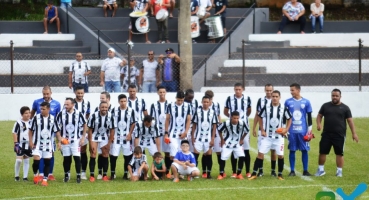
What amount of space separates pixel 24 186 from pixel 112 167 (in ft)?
5.96

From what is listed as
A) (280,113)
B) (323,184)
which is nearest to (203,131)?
(280,113)

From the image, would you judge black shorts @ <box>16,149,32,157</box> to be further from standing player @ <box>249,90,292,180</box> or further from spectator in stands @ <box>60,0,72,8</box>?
spectator in stands @ <box>60,0,72,8</box>

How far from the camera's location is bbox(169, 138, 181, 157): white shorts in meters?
18.0

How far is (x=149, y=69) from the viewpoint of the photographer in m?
25.8

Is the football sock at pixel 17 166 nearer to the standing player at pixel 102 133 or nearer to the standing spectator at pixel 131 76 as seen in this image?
the standing player at pixel 102 133

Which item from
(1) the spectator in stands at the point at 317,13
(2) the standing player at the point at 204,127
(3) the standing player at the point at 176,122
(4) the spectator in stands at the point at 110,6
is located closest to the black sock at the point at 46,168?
(3) the standing player at the point at 176,122

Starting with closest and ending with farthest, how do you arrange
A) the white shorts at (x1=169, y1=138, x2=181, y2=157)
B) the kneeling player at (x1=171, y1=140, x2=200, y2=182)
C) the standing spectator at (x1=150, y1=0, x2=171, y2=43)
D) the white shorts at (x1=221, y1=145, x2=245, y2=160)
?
the kneeling player at (x1=171, y1=140, x2=200, y2=182) → the white shorts at (x1=221, y1=145, x2=245, y2=160) → the white shorts at (x1=169, y1=138, x2=181, y2=157) → the standing spectator at (x1=150, y1=0, x2=171, y2=43)

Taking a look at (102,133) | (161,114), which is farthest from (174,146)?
(102,133)

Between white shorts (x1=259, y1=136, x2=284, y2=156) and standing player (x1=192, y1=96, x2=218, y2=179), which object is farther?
standing player (x1=192, y1=96, x2=218, y2=179)

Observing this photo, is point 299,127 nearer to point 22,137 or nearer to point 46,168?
point 46,168

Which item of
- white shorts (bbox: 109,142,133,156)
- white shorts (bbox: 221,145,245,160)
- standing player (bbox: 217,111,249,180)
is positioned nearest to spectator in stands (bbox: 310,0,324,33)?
standing player (bbox: 217,111,249,180)

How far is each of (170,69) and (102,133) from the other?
28.4 feet

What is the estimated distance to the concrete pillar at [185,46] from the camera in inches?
1040

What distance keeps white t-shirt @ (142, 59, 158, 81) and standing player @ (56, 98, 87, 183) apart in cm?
859
